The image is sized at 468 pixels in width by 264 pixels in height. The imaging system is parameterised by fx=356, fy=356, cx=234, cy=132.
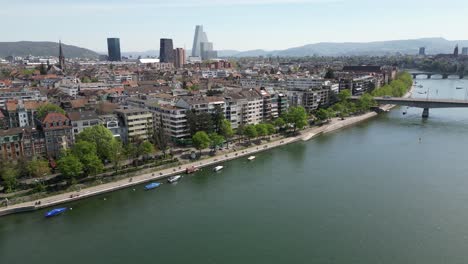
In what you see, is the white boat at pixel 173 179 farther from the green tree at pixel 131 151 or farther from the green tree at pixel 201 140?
the green tree at pixel 201 140

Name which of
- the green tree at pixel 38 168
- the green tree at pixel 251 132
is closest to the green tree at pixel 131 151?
the green tree at pixel 38 168

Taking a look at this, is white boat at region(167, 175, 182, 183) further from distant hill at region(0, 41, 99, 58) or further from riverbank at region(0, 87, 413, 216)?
distant hill at region(0, 41, 99, 58)

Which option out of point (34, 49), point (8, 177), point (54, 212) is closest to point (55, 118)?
point (8, 177)

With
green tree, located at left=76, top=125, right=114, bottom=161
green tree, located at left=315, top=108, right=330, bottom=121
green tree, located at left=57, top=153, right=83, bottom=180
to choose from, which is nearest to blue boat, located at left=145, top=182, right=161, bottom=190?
green tree, located at left=76, top=125, right=114, bottom=161

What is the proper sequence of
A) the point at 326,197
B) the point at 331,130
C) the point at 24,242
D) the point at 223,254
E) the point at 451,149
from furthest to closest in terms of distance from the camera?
the point at 331,130 < the point at 451,149 < the point at 326,197 < the point at 24,242 < the point at 223,254

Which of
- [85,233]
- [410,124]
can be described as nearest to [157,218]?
[85,233]

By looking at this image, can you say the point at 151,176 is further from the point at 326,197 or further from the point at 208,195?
the point at 326,197
